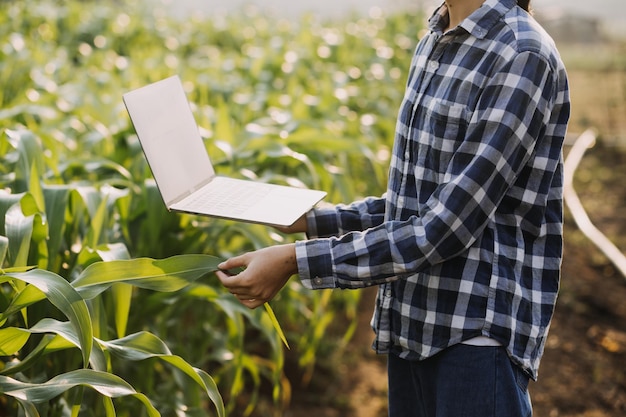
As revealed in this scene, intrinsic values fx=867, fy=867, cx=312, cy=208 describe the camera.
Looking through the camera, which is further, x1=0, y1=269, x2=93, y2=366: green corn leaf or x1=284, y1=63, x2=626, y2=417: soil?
x1=284, y1=63, x2=626, y2=417: soil

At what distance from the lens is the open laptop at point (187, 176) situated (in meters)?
1.22

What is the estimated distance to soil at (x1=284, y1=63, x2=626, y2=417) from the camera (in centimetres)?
262

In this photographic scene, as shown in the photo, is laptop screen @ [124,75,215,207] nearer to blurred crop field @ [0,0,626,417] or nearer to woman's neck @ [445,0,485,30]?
blurred crop field @ [0,0,626,417]

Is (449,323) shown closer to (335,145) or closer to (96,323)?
(96,323)

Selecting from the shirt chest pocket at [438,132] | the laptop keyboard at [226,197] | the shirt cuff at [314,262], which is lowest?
the shirt cuff at [314,262]

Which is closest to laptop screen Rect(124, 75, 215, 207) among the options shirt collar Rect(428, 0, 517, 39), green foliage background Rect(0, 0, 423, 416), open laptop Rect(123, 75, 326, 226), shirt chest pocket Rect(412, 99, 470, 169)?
open laptop Rect(123, 75, 326, 226)

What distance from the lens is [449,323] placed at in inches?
48.0

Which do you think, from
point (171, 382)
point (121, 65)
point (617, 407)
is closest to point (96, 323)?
point (171, 382)

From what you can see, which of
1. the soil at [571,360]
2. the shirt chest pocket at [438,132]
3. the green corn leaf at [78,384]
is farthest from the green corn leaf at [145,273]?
the soil at [571,360]

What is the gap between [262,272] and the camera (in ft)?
3.89

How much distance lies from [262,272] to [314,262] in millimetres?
73

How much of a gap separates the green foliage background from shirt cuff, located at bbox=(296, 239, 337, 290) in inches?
6.7

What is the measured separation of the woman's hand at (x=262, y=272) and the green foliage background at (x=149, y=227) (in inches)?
4.3

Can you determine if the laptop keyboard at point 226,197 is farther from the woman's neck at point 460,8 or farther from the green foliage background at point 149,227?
the woman's neck at point 460,8
